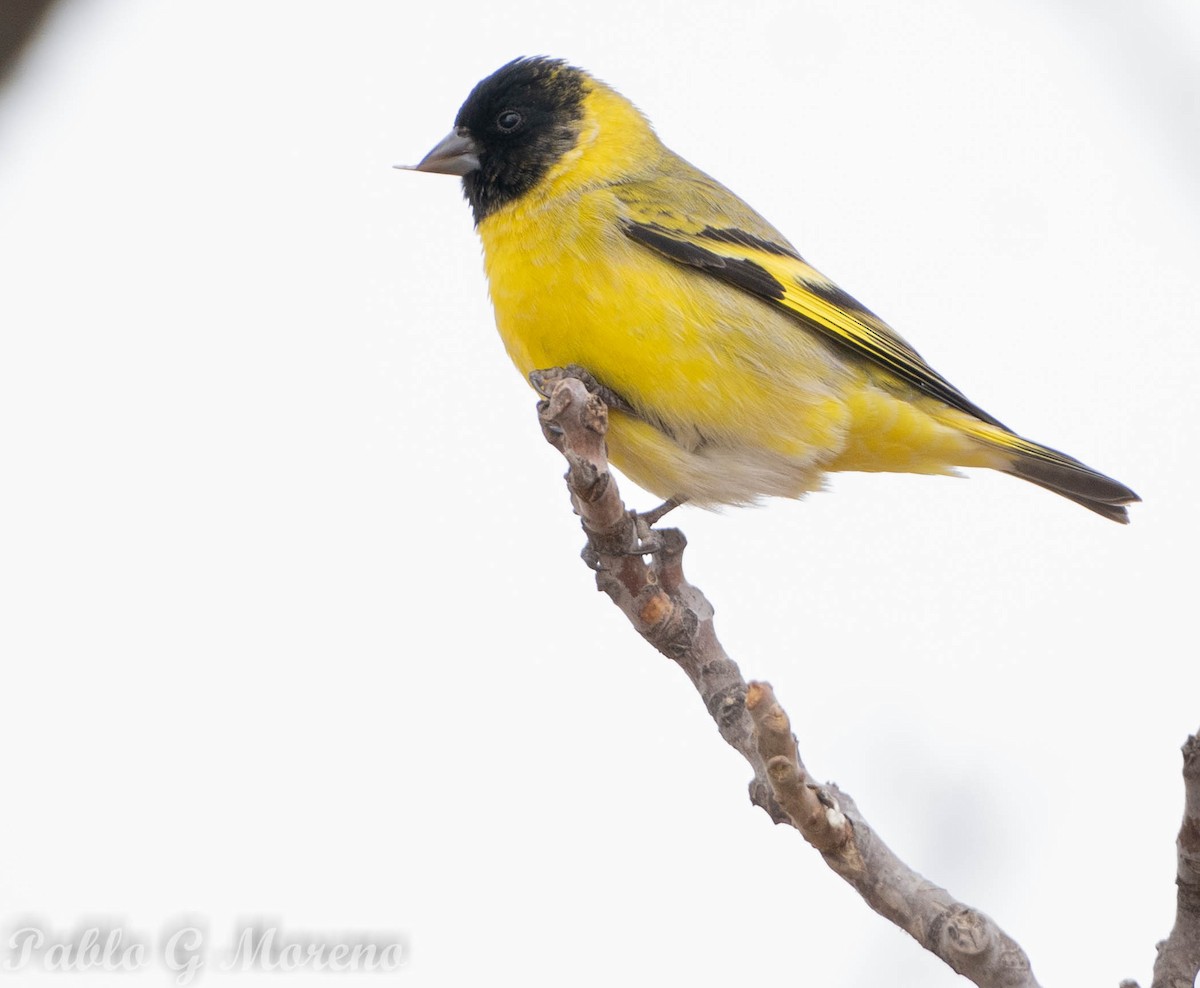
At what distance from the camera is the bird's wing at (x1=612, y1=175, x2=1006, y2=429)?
17.3 feet

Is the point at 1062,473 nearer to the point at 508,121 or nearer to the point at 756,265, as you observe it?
the point at 756,265

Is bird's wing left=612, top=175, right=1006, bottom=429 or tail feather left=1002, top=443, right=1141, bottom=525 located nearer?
bird's wing left=612, top=175, right=1006, bottom=429

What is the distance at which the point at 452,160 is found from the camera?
5.90 metres

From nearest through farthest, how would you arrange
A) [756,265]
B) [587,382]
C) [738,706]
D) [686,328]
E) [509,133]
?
1. [738,706]
2. [587,382]
3. [686,328]
4. [756,265]
5. [509,133]

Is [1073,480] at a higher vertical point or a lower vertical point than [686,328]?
lower

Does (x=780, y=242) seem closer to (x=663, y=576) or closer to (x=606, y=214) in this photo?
(x=606, y=214)

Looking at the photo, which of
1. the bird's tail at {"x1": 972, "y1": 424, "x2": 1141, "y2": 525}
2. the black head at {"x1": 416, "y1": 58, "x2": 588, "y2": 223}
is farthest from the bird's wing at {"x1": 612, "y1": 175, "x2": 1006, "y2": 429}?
the black head at {"x1": 416, "y1": 58, "x2": 588, "y2": 223}

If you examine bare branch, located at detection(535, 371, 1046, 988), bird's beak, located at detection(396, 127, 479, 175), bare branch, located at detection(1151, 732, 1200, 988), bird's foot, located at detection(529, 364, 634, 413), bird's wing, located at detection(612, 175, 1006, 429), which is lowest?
bare branch, located at detection(1151, 732, 1200, 988)

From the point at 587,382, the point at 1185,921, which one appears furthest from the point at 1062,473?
the point at 1185,921

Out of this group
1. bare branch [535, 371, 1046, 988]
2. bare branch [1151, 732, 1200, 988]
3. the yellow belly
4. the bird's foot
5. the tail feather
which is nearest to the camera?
bare branch [1151, 732, 1200, 988]

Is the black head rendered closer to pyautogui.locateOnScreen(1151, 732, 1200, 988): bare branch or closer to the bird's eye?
the bird's eye

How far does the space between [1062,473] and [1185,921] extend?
2.90 meters

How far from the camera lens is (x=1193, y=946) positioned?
2852 mm

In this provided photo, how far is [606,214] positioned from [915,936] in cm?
289
